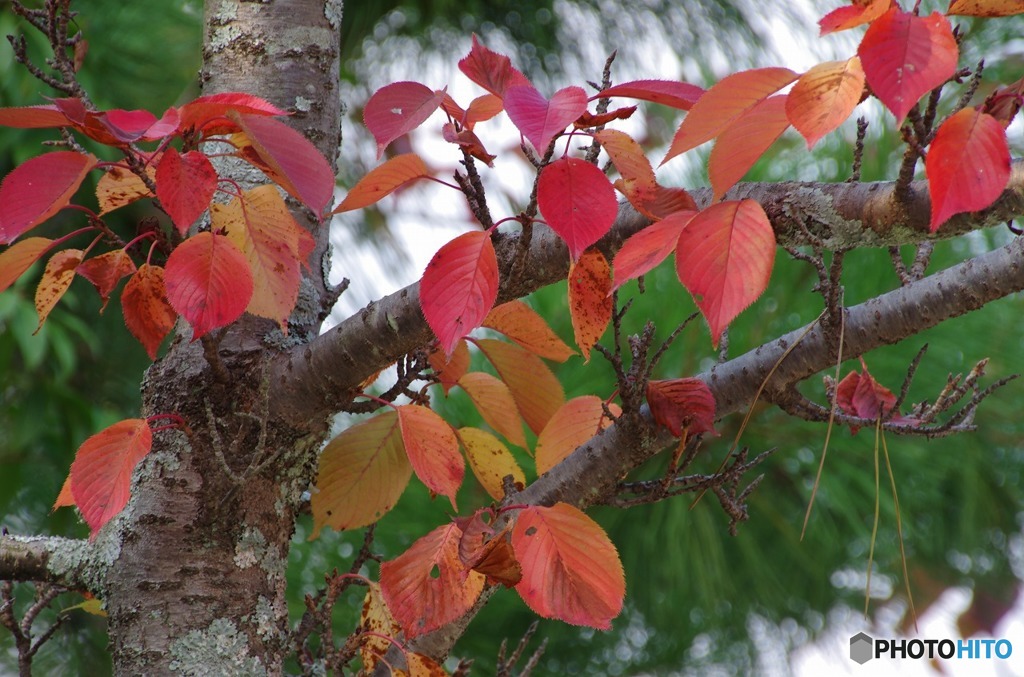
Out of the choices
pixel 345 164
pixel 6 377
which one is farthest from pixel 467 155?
pixel 345 164

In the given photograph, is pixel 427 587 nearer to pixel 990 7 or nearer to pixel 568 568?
pixel 568 568

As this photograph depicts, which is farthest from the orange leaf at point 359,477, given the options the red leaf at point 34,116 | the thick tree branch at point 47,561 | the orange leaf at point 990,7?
the orange leaf at point 990,7

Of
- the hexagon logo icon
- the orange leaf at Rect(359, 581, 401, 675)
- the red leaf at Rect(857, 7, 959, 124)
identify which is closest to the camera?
the red leaf at Rect(857, 7, 959, 124)

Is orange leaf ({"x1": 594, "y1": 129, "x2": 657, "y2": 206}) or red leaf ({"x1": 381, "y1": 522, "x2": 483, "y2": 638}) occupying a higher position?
orange leaf ({"x1": 594, "y1": 129, "x2": 657, "y2": 206})

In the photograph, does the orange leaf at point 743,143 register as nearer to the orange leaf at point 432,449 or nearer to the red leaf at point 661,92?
the red leaf at point 661,92

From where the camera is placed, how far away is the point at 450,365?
0.52 m

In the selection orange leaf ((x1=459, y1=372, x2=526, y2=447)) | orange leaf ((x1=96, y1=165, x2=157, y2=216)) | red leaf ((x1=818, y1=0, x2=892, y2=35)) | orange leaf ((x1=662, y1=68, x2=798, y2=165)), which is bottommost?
orange leaf ((x1=459, y1=372, x2=526, y2=447))

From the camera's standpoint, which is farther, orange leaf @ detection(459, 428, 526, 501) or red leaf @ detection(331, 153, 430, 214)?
orange leaf @ detection(459, 428, 526, 501)

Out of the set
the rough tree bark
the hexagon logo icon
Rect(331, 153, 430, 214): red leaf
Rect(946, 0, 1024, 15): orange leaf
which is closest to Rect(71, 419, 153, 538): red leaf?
the rough tree bark

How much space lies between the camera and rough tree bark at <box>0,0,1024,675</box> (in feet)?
1.37

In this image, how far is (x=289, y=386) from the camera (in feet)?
1.52

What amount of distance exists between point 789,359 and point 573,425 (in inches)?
4.9

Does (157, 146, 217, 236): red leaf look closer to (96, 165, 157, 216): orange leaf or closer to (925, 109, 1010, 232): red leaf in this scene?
(96, 165, 157, 216): orange leaf

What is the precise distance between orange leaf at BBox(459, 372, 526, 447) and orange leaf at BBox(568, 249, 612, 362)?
145mm
